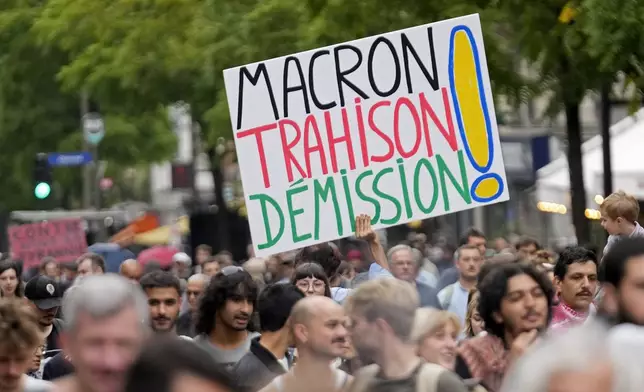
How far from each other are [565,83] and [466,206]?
22.7 ft

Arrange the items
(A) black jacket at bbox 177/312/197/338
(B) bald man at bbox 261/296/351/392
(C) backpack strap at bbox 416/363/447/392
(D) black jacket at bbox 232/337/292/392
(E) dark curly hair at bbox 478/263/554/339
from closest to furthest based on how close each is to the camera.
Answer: (C) backpack strap at bbox 416/363/447/392
(B) bald man at bbox 261/296/351/392
(E) dark curly hair at bbox 478/263/554/339
(D) black jacket at bbox 232/337/292/392
(A) black jacket at bbox 177/312/197/338

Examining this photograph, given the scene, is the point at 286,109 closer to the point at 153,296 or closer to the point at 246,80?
the point at 246,80

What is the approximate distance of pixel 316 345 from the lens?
6.43 m

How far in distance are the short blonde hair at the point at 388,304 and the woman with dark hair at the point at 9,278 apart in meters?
7.27

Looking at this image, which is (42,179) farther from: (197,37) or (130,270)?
(130,270)

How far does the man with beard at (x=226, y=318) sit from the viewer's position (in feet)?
27.9

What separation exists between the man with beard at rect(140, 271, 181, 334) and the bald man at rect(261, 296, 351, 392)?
249 centimetres

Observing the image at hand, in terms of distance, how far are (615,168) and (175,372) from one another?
19.4 m

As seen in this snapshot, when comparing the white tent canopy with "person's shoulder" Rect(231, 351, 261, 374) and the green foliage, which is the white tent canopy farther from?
"person's shoulder" Rect(231, 351, 261, 374)

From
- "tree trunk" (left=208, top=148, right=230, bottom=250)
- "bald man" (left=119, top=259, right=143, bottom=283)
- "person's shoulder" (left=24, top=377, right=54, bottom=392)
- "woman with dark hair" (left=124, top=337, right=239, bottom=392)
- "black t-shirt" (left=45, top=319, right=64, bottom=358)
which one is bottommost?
"tree trunk" (left=208, top=148, right=230, bottom=250)

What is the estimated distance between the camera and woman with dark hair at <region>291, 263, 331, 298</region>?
33.5 ft

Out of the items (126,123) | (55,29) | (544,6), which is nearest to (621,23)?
(544,6)

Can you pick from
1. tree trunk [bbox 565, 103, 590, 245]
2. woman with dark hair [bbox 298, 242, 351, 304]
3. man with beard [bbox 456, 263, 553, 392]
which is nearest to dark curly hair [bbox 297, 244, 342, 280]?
woman with dark hair [bbox 298, 242, 351, 304]

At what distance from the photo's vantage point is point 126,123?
37500 millimetres
